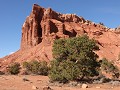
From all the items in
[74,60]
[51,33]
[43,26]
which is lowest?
[74,60]

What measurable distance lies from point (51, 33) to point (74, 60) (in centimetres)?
7429

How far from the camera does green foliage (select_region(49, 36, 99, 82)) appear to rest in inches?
1271

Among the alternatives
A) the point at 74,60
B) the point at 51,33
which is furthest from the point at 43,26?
the point at 74,60

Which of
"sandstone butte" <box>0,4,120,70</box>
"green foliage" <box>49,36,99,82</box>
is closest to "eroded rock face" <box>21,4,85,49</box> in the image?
"sandstone butte" <box>0,4,120,70</box>

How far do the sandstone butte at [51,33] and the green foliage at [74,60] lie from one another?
63179mm

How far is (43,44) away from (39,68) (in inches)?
1588

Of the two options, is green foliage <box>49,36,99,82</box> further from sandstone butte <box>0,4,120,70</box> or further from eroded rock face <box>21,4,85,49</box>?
eroded rock face <box>21,4,85,49</box>

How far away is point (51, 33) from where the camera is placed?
108m

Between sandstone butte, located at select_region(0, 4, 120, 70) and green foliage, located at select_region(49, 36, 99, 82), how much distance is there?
→ 63.2 meters

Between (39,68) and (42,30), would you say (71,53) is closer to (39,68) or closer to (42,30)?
(39,68)

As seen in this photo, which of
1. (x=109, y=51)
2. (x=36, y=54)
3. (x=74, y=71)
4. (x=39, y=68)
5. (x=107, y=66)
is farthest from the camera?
(x=109, y=51)

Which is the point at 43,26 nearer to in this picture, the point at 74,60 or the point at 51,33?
the point at 51,33

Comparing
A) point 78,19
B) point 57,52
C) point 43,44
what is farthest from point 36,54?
point 57,52

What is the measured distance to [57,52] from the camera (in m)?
34.5
